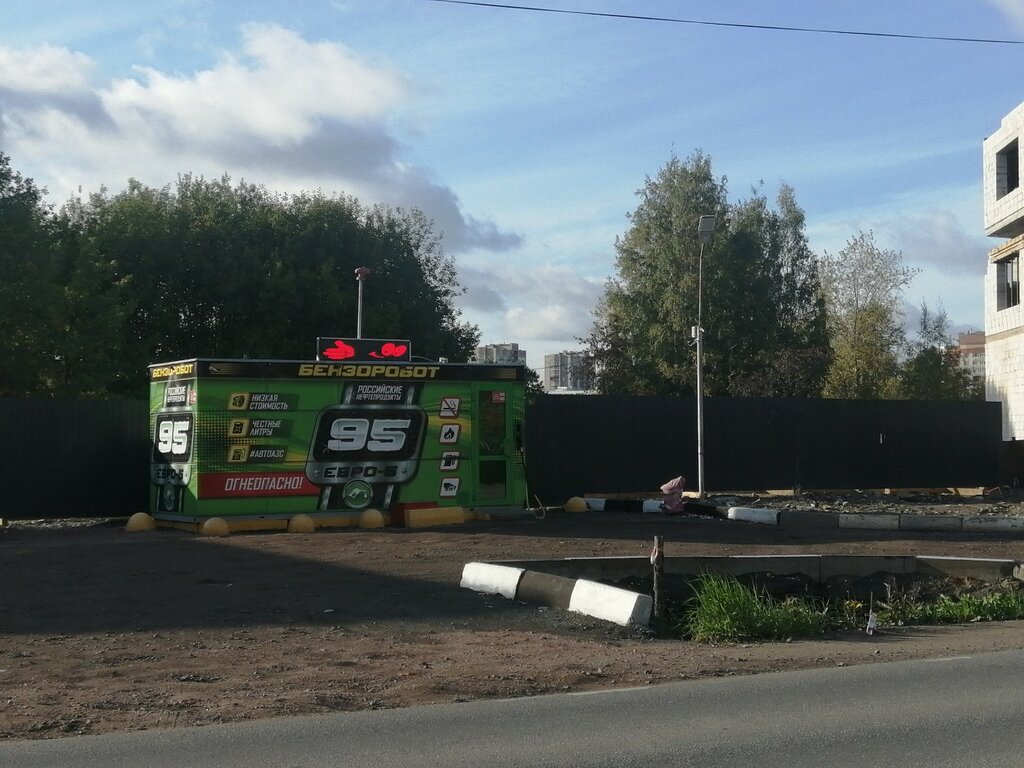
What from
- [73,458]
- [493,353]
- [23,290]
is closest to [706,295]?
[493,353]

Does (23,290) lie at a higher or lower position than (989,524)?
higher

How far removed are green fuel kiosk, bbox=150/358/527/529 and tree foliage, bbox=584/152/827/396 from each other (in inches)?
1145

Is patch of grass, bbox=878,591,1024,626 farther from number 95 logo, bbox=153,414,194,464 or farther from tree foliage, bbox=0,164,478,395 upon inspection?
tree foliage, bbox=0,164,478,395

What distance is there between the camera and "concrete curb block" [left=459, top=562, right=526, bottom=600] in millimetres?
12609

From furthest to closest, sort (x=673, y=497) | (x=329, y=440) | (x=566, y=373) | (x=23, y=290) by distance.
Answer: (x=566, y=373) → (x=23, y=290) → (x=673, y=497) → (x=329, y=440)

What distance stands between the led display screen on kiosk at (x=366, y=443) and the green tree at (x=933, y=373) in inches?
1675

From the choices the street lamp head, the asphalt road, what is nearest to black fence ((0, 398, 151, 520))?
the street lamp head

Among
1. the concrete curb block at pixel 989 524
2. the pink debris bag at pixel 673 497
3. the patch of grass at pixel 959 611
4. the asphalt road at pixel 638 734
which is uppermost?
the pink debris bag at pixel 673 497

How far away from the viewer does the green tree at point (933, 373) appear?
57.4m

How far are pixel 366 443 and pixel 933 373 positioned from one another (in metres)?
44.7

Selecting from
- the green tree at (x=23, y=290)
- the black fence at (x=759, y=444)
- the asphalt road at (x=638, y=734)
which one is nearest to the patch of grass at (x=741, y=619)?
the asphalt road at (x=638, y=734)

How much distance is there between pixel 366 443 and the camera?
64.5 ft

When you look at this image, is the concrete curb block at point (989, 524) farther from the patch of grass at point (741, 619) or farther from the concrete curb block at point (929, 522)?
the patch of grass at point (741, 619)

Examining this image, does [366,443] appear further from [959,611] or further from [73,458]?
[959,611]
